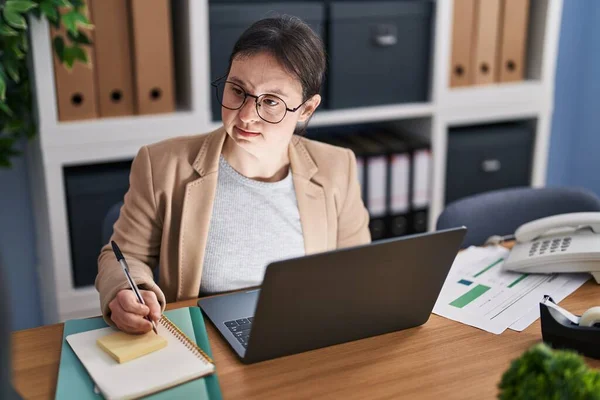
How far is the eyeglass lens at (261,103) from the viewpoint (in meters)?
1.54

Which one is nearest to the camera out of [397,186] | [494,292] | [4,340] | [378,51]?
[4,340]

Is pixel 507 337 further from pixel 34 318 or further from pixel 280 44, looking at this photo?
pixel 34 318

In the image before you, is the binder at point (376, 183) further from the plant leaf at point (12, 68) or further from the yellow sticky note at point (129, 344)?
the yellow sticky note at point (129, 344)

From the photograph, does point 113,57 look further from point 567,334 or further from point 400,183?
point 567,334

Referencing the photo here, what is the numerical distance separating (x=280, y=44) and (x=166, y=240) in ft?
1.60

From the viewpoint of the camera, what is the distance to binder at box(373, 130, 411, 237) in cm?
271

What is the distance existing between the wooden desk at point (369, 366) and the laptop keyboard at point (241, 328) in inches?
1.1

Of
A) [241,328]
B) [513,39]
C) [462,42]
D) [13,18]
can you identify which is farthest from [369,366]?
[513,39]

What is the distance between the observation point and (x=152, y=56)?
229cm

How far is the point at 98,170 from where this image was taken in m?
2.38

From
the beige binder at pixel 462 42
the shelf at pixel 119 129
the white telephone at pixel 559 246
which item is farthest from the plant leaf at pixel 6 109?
the beige binder at pixel 462 42

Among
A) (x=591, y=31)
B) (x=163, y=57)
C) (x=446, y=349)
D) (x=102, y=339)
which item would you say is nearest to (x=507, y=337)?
(x=446, y=349)

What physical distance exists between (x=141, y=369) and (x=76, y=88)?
130 cm

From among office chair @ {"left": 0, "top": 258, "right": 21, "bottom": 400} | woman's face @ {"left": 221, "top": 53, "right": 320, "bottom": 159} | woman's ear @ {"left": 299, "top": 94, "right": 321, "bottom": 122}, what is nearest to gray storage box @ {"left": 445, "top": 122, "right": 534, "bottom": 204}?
woman's ear @ {"left": 299, "top": 94, "right": 321, "bottom": 122}
